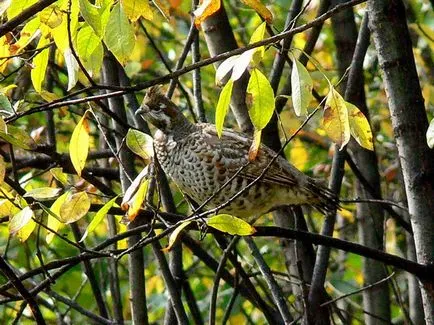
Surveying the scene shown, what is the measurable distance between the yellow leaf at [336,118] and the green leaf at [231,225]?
0.34 metres

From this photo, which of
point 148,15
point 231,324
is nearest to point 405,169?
point 148,15

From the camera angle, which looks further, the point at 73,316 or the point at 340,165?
the point at 73,316

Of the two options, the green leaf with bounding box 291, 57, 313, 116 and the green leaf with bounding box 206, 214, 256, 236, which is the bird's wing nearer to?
the green leaf with bounding box 206, 214, 256, 236

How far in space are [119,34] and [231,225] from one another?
1.88 feet

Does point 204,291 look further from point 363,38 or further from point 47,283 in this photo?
point 47,283

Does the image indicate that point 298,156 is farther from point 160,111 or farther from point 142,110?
point 142,110

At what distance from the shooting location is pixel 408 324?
13.8ft

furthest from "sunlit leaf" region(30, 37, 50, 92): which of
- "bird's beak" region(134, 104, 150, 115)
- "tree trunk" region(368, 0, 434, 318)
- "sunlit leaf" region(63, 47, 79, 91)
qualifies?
"bird's beak" region(134, 104, 150, 115)

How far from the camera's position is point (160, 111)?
4465 mm

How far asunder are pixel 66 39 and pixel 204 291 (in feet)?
13.7

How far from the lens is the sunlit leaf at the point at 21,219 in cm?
254

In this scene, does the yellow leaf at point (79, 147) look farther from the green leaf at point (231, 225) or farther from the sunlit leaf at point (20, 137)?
the green leaf at point (231, 225)

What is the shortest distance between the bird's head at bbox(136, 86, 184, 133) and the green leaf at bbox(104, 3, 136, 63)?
1.81 m

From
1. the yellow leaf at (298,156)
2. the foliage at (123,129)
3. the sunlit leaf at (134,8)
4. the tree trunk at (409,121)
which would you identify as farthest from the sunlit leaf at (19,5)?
the yellow leaf at (298,156)
